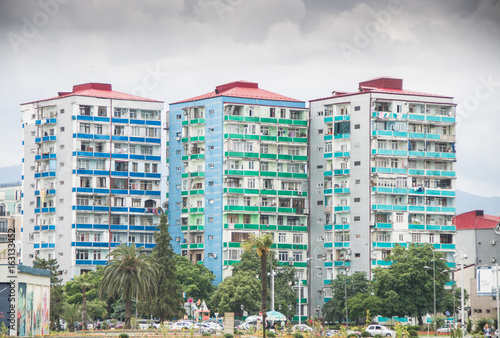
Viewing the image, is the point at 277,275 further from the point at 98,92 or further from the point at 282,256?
the point at 98,92

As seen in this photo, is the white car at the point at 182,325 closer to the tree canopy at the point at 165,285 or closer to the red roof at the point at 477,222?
the tree canopy at the point at 165,285

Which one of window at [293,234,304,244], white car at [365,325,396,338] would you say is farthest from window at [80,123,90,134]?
white car at [365,325,396,338]

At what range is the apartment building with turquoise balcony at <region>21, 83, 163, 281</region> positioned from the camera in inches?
6501

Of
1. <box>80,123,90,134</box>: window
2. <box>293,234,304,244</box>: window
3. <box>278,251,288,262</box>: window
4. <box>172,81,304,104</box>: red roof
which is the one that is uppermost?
<box>172,81,304,104</box>: red roof

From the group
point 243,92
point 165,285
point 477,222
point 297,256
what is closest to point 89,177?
point 243,92

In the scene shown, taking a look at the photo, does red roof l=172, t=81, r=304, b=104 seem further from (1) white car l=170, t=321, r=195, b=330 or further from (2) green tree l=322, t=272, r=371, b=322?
(1) white car l=170, t=321, r=195, b=330

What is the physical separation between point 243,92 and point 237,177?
572 inches

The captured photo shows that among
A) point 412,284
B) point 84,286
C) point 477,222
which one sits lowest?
point 84,286

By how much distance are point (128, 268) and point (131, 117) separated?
55897 mm

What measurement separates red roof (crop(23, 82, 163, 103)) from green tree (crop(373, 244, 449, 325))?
178 ft

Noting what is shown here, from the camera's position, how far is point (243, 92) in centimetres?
16788

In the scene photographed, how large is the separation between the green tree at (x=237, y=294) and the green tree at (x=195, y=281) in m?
4.80

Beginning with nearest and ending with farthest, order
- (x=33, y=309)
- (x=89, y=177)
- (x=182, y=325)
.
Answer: (x=33, y=309) → (x=182, y=325) → (x=89, y=177)

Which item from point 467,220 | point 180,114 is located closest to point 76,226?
point 180,114
